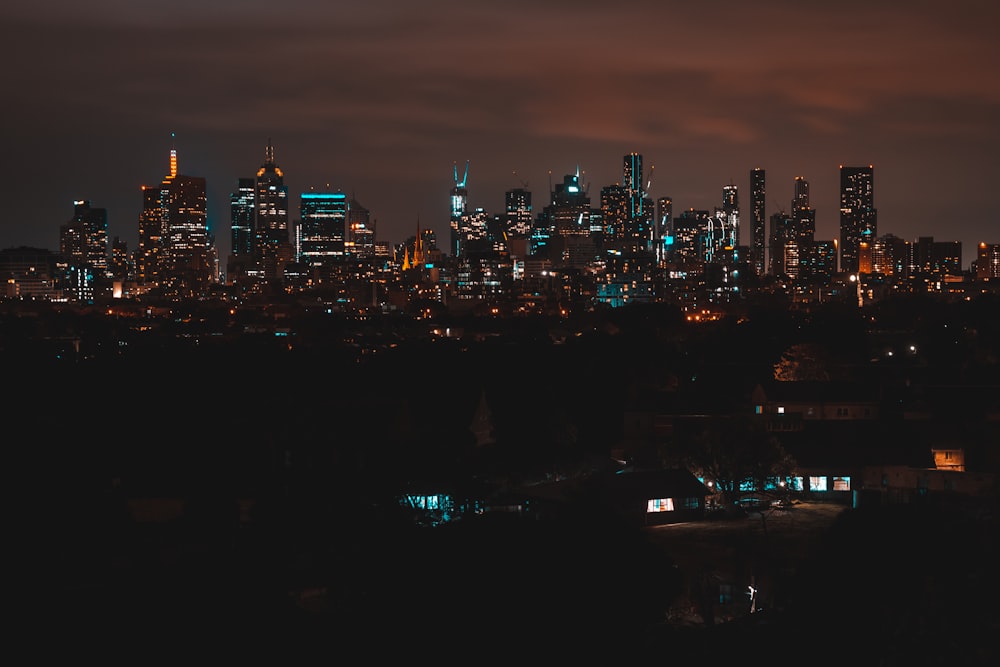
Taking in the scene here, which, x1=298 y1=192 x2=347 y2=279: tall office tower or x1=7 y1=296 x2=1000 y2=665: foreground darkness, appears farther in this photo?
x1=298 y1=192 x2=347 y2=279: tall office tower

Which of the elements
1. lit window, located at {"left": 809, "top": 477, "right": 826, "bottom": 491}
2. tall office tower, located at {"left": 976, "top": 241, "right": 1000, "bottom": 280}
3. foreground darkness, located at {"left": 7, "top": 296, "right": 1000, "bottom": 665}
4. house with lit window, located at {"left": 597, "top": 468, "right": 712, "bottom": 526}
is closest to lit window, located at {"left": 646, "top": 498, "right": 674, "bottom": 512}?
house with lit window, located at {"left": 597, "top": 468, "right": 712, "bottom": 526}

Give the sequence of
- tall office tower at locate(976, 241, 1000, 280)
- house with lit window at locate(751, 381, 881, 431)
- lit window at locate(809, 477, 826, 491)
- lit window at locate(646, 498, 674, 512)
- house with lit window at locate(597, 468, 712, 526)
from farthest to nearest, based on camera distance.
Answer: tall office tower at locate(976, 241, 1000, 280) < house with lit window at locate(751, 381, 881, 431) < lit window at locate(809, 477, 826, 491) < lit window at locate(646, 498, 674, 512) < house with lit window at locate(597, 468, 712, 526)

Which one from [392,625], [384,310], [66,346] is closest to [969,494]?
[392,625]

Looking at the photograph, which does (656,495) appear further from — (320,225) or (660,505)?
(320,225)

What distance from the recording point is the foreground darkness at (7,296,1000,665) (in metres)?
11.4

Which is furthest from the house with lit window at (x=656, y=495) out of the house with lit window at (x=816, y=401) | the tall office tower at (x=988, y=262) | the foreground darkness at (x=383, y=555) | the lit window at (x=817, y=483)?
the tall office tower at (x=988, y=262)

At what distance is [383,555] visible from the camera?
13.4 m

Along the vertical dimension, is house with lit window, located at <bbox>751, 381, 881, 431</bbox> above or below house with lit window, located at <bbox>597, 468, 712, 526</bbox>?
above

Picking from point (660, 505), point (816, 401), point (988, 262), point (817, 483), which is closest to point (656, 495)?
point (660, 505)

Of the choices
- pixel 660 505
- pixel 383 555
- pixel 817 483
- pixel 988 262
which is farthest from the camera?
pixel 988 262

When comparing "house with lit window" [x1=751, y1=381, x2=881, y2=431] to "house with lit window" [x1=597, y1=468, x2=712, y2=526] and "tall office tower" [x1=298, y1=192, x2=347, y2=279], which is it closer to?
"house with lit window" [x1=597, y1=468, x2=712, y2=526]

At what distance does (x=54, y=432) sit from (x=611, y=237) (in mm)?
150204

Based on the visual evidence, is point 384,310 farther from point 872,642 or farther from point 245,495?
point 872,642

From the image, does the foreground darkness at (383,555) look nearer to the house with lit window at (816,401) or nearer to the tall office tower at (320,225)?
the house with lit window at (816,401)
